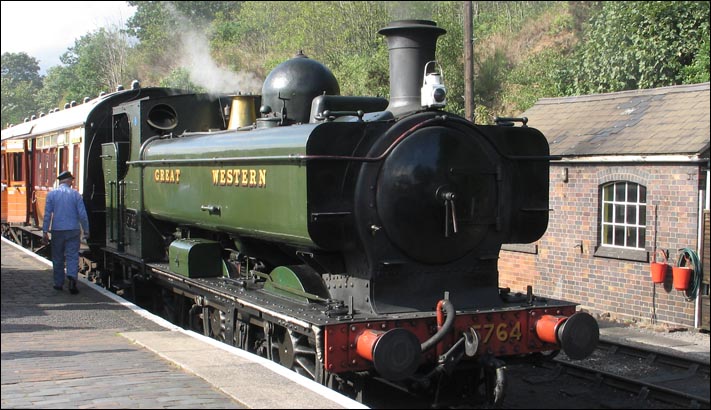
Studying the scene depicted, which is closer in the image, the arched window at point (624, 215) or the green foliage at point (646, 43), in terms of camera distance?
the arched window at point (624, 215)

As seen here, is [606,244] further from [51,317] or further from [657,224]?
[51,317]

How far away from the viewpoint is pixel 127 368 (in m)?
5.71

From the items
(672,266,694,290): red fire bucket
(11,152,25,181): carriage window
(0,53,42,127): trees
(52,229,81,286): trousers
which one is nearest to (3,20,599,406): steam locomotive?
(52,229,81,286): trousers

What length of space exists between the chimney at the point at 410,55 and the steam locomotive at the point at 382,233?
0.04 feet

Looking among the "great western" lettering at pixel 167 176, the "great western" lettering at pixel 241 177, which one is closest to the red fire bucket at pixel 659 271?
the "great western" lettering at pixel 241 177

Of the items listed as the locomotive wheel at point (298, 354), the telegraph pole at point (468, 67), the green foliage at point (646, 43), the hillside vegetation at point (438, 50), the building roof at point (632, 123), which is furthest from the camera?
the hillside vegetation at point (438, 50)

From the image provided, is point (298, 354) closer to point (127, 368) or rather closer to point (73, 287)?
point (127, 368)

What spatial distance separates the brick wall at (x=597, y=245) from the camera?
10336 millimetres

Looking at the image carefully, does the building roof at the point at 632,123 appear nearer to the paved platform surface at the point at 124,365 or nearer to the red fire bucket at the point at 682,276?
the red fire bucket at the point at 682,276

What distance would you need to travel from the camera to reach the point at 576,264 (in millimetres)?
11953

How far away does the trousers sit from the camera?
987 centimetres

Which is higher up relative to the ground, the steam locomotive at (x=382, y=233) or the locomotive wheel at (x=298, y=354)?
the steam locomotive at (x=382, y=233)

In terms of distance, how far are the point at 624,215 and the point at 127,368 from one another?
308 inches

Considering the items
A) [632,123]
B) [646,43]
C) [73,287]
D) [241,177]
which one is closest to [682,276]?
[632,123]
